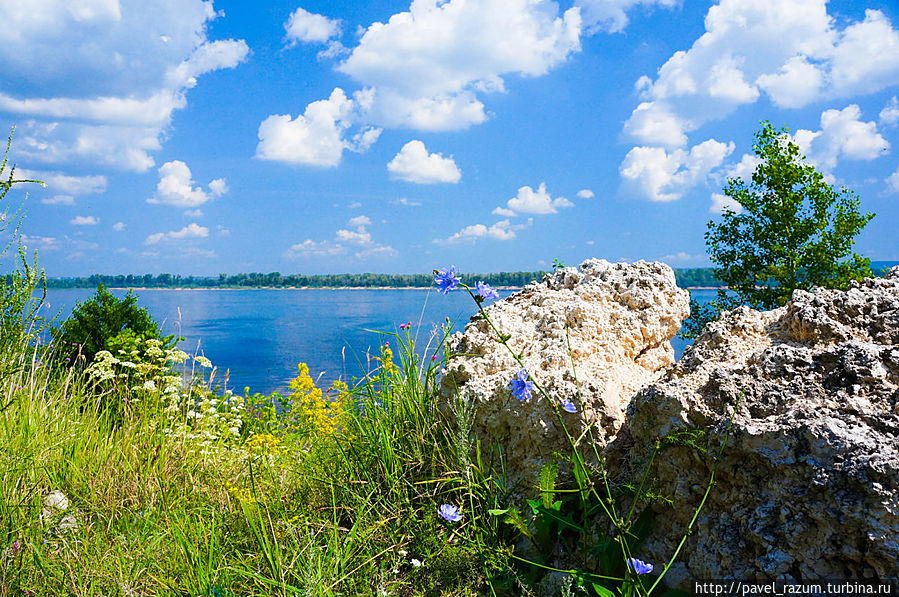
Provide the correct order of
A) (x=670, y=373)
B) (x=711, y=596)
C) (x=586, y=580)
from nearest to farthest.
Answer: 1. (x=711, y=596)
2. (x=586, y=580)
3. (x=670, y=373)

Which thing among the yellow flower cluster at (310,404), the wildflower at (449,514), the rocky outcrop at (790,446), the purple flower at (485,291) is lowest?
the yellow flower cluster at (310,404)

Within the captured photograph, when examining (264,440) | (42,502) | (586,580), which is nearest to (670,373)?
(586,580)

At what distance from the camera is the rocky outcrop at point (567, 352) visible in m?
3.03

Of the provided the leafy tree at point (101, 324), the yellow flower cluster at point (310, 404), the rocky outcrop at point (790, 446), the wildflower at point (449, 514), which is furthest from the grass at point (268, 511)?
the leafy tree at point (101, 324)

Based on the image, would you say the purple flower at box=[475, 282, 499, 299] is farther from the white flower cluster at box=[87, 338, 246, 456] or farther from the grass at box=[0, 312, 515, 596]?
the white flower cluster at box=[87, 338, 246, 456]

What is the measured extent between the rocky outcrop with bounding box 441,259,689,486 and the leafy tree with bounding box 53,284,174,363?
20.2ft

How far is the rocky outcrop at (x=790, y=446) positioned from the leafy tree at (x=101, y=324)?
7517 mm

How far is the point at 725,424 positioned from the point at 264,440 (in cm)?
494

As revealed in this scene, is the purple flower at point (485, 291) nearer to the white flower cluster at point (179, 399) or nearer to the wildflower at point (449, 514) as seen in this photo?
the wildflower at point (449, 514)

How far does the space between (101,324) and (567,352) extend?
25.5 ft

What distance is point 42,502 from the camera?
3.90 m

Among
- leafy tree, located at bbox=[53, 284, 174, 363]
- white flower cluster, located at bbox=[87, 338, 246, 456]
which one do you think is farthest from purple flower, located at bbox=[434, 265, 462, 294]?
leafy tree, located at bbox=[53, 284, 174, 363]

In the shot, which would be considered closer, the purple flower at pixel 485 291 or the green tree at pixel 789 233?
the purple flower at pixel 485 291

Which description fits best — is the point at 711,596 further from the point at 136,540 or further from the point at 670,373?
the point at 136,540
